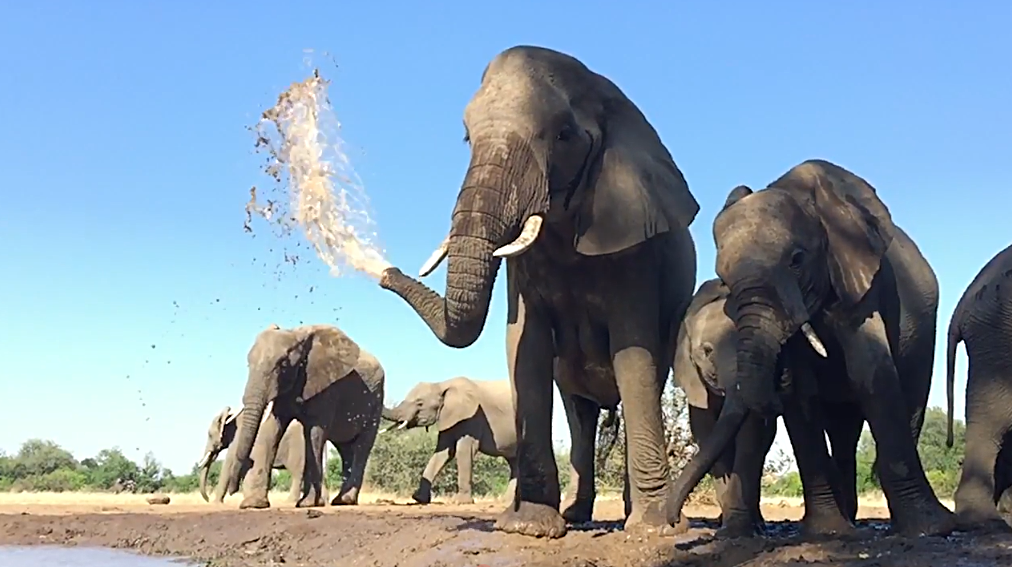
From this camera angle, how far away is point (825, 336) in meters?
6.54

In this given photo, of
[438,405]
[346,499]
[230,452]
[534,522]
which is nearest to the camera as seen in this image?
[534,522]

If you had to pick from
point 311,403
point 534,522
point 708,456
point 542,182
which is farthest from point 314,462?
point 708,456

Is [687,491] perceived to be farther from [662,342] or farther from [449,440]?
[449,440]

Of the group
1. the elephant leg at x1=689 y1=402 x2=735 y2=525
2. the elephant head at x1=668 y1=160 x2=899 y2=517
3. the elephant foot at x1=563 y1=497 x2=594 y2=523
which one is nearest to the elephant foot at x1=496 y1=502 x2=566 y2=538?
the elephant leg at x1=689 y1=402 x2=735 y2=525

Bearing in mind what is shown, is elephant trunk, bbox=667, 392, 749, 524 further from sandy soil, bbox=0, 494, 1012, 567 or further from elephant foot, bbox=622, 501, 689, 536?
elephant foot, bbox=622, 501, 689, 536

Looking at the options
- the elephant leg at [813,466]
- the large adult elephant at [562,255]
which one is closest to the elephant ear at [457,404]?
the large adult elephant at [562,255]

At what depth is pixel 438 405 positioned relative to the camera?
2159cm

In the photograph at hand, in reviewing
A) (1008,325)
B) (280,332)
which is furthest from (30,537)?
(1008,325)

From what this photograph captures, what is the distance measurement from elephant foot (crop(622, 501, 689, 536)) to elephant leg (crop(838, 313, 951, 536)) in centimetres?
111

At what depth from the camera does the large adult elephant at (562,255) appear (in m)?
6.22

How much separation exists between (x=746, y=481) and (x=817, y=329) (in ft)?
3.24

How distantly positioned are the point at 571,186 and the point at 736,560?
2320mm

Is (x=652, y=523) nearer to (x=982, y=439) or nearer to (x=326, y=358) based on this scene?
(x=982, y=439)

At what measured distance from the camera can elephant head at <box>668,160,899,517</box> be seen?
5.80m
